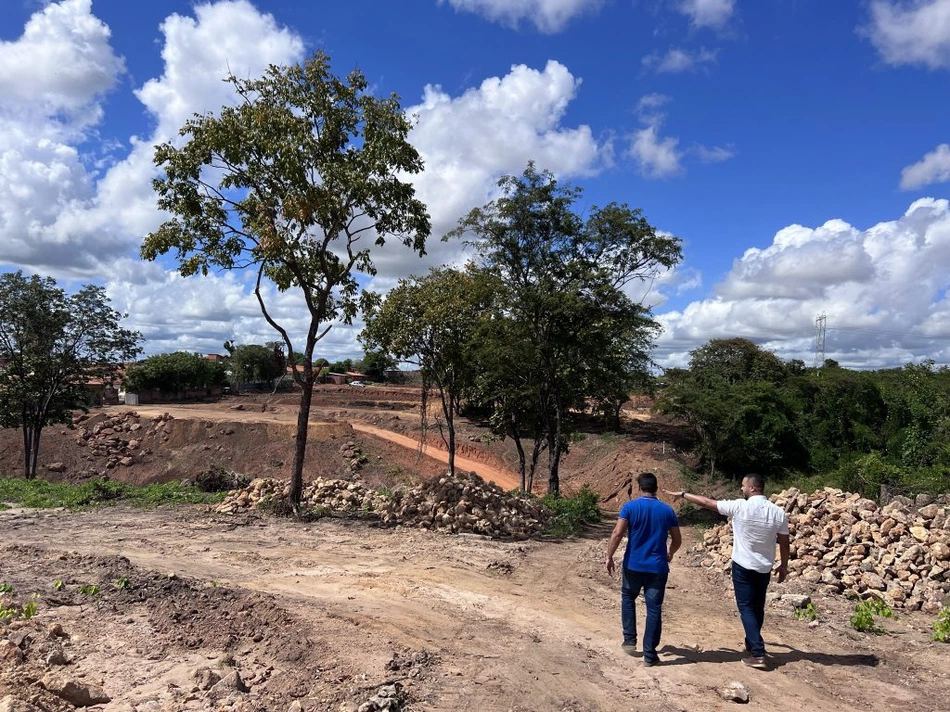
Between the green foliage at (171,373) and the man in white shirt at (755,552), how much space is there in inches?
1986

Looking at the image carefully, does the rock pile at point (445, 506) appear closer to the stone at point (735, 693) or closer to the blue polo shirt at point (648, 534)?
the blue polo shirt at point (648, 534)

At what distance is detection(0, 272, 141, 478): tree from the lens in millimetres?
20344

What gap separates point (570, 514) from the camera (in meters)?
13.4

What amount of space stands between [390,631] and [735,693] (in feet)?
9.35

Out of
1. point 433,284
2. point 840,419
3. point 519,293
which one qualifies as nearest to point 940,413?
point 840,419

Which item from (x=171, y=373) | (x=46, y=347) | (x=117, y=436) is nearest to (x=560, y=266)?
(x=46, y=347)

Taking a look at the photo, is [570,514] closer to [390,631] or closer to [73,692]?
[390,631]

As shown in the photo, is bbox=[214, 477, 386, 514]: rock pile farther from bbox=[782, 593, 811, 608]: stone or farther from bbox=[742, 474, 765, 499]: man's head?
bbox=[742, 474, 765, 499]: man's head

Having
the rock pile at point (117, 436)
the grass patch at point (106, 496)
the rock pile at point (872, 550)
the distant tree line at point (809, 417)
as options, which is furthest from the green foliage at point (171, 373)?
the rock pile at point (872, 550)

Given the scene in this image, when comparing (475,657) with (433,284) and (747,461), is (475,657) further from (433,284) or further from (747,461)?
(747,461)

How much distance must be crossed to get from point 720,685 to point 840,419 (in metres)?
23.7

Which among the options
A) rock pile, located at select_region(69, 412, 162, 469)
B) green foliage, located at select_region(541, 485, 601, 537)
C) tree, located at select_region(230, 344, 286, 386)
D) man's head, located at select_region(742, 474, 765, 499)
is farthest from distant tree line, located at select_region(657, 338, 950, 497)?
tree, located at select_region(230, 344, 286, 386)

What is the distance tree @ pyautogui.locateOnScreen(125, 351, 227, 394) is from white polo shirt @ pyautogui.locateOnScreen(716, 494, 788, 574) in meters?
50.5

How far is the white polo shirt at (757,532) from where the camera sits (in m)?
5.29
